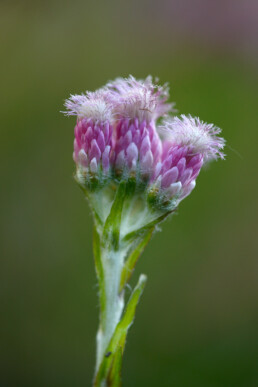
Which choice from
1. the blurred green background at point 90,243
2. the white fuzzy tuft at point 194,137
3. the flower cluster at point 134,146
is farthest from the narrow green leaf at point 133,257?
the blurred green background at point 90,243

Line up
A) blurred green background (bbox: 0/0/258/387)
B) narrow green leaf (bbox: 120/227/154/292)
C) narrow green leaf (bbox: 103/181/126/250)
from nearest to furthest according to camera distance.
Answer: narrow green leaf (bbox: 103/181/126/250) < narrow green leaf (bbox: 120/227/154/292) < blurred green background (bbox: 0/0/258/387)

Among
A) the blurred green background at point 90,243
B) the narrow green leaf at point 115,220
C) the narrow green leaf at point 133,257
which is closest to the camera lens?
the narrow green leaf at point 115,220

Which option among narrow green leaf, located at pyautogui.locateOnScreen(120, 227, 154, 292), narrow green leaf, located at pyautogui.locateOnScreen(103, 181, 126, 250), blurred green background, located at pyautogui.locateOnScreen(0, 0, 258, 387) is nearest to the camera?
narrow green leaf, located at pyautogui.locateOnScreen(103, 181, 126, 250)

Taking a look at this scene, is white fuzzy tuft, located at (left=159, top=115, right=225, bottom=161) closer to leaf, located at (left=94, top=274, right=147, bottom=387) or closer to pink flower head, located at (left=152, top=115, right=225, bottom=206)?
pink flower head, located at (left=152, top=115, right=225, bottom=206)

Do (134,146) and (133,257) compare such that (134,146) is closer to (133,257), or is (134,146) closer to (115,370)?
(133,257)

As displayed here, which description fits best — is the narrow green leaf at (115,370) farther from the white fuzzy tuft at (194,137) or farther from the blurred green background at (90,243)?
the blurred green background at (90,243)

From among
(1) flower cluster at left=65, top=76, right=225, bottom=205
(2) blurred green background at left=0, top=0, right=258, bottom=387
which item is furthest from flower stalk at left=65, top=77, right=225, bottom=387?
(2) blurred green background at left=0, top=0, right=258, bottom=387

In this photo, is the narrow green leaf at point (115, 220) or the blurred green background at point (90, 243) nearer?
the narrow green leaf at point (115, 220)
